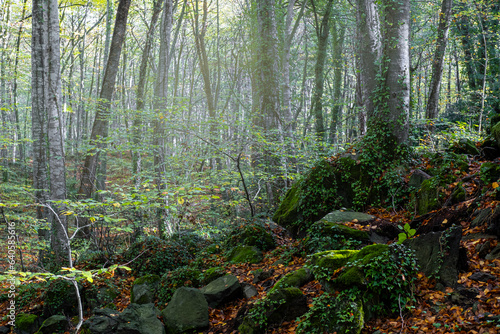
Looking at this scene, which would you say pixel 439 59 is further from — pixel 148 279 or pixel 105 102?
pixel 148 279

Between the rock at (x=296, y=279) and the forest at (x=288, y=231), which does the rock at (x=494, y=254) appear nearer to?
the forest at (x=288, y=231)

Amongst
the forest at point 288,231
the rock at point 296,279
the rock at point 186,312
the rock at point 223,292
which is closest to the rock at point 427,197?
the forest at point 288,231

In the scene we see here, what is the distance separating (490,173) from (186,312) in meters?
5.78

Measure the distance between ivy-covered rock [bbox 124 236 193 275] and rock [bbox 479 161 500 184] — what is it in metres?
7.08

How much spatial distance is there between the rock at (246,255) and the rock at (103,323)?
2935 mm

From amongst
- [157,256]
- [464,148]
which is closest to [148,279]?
[157,256]

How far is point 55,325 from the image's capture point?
613 cm

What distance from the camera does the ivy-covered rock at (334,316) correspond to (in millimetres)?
3602

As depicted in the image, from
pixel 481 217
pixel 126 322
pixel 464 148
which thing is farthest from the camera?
pixel 464 148

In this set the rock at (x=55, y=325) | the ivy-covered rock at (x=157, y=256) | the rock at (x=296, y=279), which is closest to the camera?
the rock at (x=296, y=279)

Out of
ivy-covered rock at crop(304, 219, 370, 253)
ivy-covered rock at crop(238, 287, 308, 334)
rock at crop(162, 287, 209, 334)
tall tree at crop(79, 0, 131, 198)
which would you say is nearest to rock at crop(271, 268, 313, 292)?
ivy-covered rock at crop(238, 287, 308, 334)

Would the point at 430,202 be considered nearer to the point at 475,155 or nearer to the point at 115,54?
the point at 475,155

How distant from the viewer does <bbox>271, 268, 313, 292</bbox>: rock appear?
498cm

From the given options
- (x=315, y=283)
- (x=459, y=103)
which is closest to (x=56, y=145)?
(x=315, y=283)
